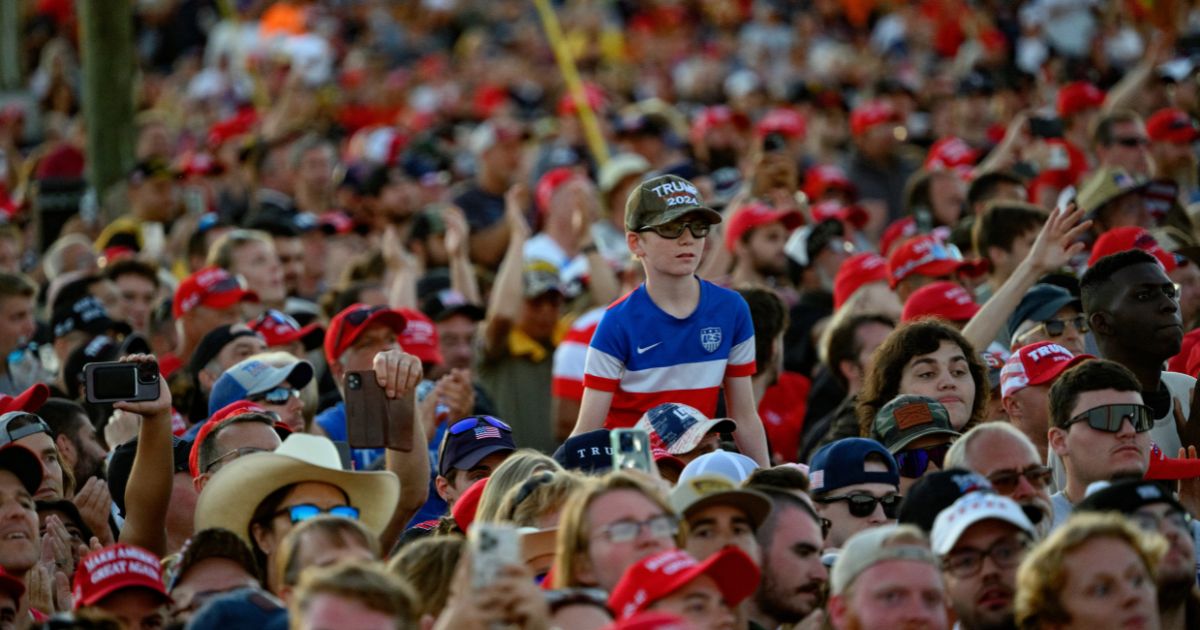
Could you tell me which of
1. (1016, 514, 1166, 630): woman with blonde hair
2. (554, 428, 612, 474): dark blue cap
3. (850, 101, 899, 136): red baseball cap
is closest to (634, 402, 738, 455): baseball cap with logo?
(554, 428, 612, 474): dark blue cap

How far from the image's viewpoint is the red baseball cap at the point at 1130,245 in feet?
29.4

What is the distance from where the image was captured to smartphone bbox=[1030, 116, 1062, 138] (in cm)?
1269

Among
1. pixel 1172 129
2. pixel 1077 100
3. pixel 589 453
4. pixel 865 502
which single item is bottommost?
pixel 865 502

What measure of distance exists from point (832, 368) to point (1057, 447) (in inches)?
92.9

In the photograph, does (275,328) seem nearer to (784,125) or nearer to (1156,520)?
(1156,520)

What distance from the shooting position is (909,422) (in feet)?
23.7

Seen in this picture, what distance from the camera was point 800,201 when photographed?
12.3 meters

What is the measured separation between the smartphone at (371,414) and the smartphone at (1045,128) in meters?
7.04

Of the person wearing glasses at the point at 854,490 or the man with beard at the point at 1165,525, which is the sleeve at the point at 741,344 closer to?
the person wearing glasses at the point at 854,490

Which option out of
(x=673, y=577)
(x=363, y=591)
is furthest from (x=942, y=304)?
(x=363, y=591)

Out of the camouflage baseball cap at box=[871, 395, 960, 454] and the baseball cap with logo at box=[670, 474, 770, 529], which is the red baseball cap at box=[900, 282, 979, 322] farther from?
the baseball cap with logo at box=[670, 474, 770, 529]

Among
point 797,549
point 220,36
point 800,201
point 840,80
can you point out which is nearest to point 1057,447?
point 797,549

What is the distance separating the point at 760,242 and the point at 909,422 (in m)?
3.69

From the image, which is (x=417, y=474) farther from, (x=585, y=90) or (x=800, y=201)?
(x=585, y=90)
